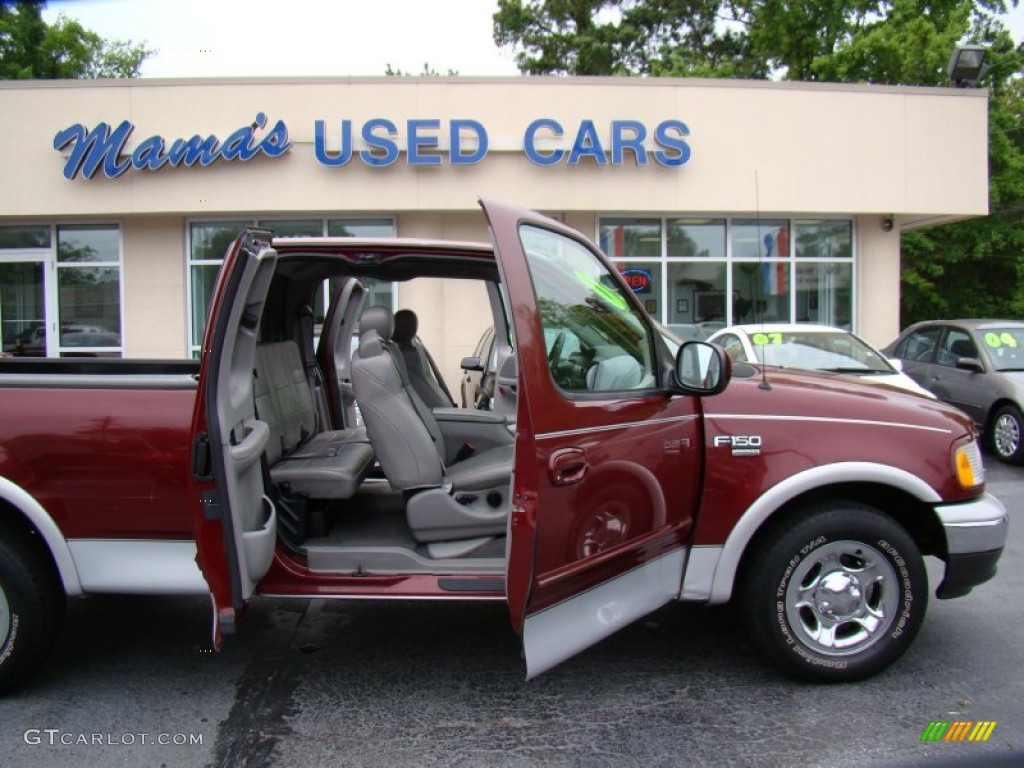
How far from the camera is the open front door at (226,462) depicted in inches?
128

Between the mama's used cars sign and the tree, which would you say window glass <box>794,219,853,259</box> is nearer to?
the mama's used cars sign

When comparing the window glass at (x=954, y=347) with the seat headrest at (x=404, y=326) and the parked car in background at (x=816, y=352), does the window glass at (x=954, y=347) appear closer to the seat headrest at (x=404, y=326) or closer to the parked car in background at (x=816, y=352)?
the parked car in background at (x=816, y=352)

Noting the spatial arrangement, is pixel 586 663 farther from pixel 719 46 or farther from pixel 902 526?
pixel 719 46

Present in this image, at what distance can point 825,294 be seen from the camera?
15.4 metres

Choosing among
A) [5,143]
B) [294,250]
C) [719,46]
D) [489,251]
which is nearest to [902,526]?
[489,251]

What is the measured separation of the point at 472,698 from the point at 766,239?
13.1 metres

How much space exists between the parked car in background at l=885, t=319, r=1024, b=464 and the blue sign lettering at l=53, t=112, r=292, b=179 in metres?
9.97

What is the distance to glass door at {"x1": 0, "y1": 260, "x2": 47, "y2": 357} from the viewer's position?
47.1 feet

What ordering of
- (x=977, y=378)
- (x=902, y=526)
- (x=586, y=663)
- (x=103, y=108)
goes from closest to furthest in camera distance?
(x=902, y=526) < (x=586, y=663) < (x=977, y=378) < (x=103, y=108)

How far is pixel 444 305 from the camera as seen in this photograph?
46.9ft

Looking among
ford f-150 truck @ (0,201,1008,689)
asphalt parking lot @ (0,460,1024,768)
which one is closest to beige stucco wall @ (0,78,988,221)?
asphalt parking lot @ (0,460,1024,768)

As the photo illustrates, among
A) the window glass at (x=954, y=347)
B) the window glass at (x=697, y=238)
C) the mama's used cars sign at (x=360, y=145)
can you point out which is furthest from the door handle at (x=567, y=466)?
the window glass at (x=697, y=238)

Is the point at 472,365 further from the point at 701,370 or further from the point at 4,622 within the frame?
the point at 4,622

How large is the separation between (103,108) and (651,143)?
8.89 m
